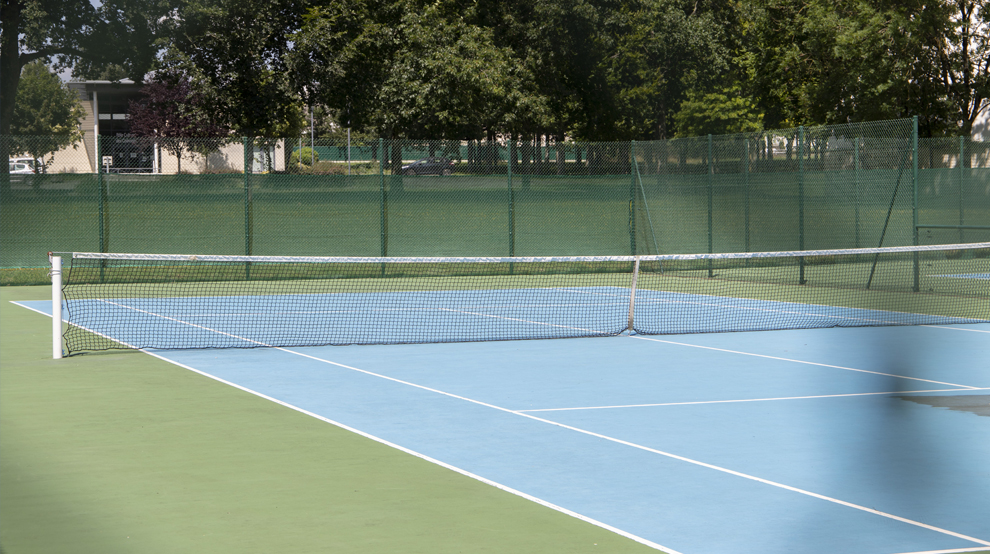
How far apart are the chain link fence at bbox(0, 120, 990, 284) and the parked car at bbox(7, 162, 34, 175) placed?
7 cm

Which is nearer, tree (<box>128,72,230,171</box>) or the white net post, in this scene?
the white net post

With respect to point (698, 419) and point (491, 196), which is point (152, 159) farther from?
point (698, 419)

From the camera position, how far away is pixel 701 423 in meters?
7.18

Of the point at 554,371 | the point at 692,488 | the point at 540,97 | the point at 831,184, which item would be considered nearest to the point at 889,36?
the point at 831,184

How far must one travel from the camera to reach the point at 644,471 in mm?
5848

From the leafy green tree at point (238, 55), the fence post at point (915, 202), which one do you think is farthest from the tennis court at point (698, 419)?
the leafy green tree at point (238, 55)

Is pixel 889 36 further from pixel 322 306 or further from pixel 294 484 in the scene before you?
pixel 294 484

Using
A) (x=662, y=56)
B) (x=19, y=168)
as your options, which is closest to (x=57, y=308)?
(x=19, y=168)

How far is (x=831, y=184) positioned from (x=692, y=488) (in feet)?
44.4

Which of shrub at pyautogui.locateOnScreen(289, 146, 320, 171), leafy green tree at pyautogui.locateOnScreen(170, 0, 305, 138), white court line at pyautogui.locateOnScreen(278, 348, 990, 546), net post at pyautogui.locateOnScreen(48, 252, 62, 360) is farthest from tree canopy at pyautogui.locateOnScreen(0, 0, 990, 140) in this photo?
white court line at pyautogui.locateOnScreen(278, 348, 990, 546)

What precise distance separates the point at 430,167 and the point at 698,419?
13479 millimetres

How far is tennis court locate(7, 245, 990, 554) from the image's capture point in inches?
196

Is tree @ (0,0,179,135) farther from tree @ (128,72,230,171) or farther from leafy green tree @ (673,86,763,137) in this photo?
leafy green tree @ (673,86,763,137)

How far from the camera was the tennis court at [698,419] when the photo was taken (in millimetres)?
4969
